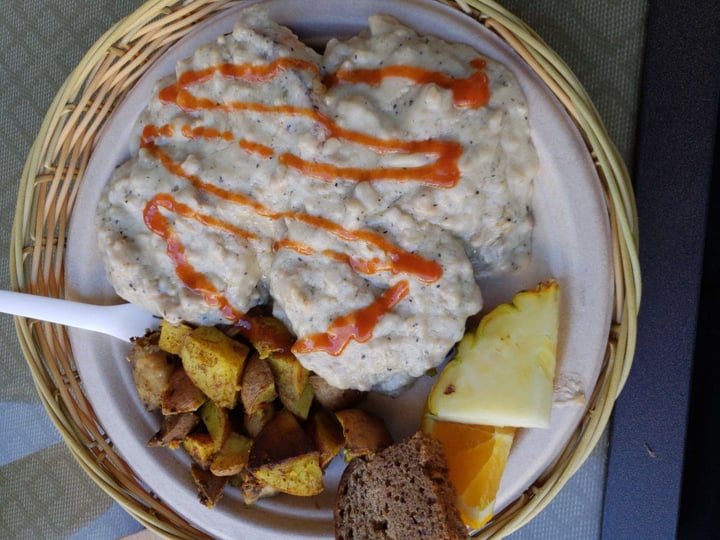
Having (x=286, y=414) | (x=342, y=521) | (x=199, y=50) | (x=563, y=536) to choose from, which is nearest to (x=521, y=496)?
(x=563, y=536)

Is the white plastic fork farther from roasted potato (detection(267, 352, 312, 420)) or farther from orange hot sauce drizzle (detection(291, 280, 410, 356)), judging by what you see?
orange hot sauce drizzle (detection(291, 280, 410, 356))

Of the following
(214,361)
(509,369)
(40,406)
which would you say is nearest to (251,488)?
(214,361)

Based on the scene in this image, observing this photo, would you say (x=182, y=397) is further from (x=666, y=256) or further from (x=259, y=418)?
(x=666, y=256)

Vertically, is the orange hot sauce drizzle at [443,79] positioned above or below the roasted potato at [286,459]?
above

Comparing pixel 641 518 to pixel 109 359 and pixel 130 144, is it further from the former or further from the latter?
pixel 130 144

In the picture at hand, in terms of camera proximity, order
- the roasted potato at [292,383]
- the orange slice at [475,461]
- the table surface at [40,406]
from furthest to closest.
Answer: the table surface at [40,406] < the roasted potato at [292,383] < the orange slice at [475,461]

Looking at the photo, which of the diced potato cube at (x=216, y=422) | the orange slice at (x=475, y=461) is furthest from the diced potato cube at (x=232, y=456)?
the orange slice at (x=475, y=461)

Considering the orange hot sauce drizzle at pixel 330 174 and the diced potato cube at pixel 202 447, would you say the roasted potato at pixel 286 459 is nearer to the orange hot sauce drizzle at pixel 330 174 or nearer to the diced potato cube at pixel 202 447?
the diced potato cube at pixel 202 447
